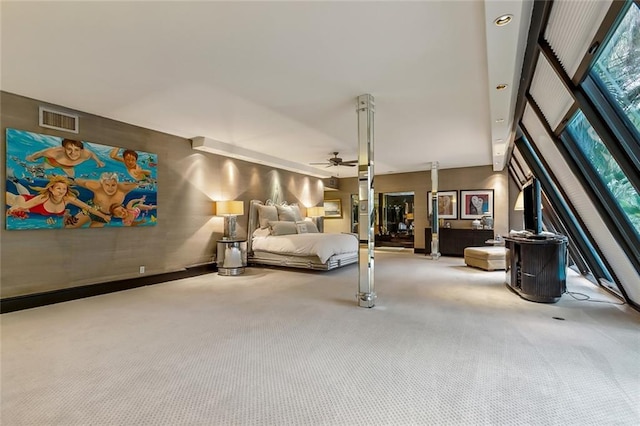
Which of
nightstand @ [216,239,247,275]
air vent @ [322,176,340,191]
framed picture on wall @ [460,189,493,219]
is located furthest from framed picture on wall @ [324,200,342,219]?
nightstand @ [216,239,247,275]

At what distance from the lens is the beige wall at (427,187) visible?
8.90 meters

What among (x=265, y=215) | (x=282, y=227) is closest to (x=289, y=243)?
(x=282, y=227)

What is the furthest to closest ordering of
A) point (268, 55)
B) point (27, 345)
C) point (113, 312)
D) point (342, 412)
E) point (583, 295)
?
1. point (583, 295)
2. point (113, 312)
3. point (268, 55)
4. point (27, 345)
5. point (342, 412)

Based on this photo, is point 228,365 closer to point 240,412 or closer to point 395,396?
point 240,412

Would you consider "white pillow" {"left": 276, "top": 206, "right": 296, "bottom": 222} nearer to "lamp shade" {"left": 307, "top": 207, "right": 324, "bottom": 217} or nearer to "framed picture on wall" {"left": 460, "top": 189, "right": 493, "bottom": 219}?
"lamp shade" {"left": 307, "top": 207, "right": 324, "bottom": 217}

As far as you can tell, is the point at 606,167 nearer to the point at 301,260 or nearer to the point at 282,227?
the point at 301,260

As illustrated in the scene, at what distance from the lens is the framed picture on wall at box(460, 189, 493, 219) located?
8992 millimetres

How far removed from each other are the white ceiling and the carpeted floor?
8.70ft

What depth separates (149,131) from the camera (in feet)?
17.6

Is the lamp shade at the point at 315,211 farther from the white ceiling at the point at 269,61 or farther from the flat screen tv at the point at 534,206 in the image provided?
the flat screen tv at the point at 534,206

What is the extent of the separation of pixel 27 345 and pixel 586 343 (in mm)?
4981

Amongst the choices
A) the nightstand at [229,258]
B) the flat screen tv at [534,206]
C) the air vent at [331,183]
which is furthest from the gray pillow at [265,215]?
the flat screen tv at [534,206]

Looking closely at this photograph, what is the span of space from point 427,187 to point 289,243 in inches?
222

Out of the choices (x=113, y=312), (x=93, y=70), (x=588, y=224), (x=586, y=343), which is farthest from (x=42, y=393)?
(x=588, y=224)
